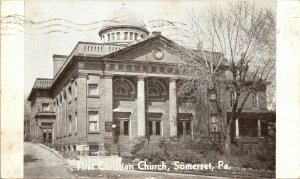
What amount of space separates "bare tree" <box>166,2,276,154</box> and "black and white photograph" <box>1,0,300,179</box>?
0.02 m

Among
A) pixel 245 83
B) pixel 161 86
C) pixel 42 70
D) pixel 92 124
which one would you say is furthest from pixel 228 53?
pixel 42 70

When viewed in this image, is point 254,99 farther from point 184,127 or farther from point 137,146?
point 137,146

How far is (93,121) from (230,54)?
8.43ft

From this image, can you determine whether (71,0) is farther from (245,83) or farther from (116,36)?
(245,83)

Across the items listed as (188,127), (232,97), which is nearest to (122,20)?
(188,127)

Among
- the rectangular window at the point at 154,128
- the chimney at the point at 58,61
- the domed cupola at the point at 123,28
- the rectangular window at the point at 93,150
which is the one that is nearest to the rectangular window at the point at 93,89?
the chimney at the point at 58,61

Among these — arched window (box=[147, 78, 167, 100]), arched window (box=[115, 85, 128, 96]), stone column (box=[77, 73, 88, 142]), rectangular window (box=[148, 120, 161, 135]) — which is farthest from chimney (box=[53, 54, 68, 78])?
rectangular window (box=[148, 120, 161, 135])

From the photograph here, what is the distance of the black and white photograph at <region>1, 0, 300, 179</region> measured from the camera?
6770 millimetres

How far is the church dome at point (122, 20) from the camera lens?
6.85 metres

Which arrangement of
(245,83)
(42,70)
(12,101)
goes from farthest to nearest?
(245,83), (42,70), (12,101)

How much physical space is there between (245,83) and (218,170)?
161 centimetres

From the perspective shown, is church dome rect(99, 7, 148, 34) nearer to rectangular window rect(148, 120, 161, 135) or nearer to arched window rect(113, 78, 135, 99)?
arched window rect(113, 78, 135, 99)

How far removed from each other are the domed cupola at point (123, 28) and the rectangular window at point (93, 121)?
3.84ft
